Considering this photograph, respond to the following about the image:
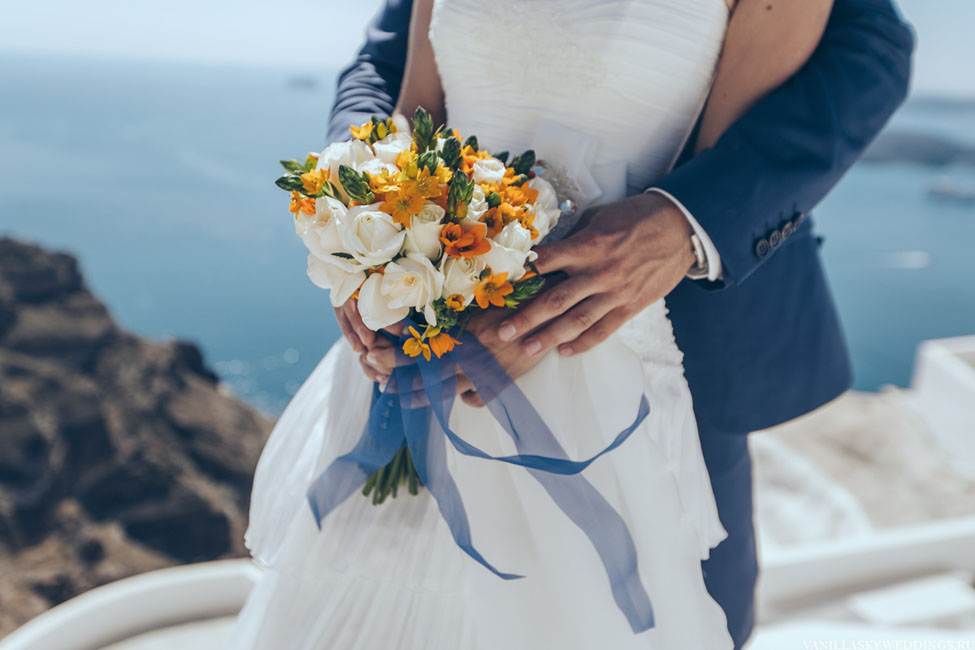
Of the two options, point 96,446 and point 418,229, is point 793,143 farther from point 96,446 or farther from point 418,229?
point 96,446

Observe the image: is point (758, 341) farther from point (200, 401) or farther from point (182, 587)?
point (200, 401)

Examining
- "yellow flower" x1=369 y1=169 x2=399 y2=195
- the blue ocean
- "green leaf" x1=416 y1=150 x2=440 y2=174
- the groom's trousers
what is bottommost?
the blue ocean

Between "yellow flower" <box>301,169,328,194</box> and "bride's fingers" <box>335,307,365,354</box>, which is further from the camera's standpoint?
"bride's fingers" <box>335,307,365,354</box>

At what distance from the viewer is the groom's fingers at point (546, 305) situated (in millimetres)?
722

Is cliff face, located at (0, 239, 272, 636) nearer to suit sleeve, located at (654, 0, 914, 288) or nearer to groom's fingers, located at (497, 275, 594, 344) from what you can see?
groom's fingers, located at (497, 275, 594, 344)

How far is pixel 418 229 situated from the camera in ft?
2.05

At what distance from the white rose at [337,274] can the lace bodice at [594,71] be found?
0.36 metres

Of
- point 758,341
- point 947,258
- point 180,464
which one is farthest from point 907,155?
point 758,341

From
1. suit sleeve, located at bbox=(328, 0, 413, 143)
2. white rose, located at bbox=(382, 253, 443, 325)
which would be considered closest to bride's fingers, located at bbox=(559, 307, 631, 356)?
white rose, located at bbox=(382, 253, 443, 325)

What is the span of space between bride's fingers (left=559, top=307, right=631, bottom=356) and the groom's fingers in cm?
6

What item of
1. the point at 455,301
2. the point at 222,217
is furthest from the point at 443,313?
the point at 222,217

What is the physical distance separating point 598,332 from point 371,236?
29cm

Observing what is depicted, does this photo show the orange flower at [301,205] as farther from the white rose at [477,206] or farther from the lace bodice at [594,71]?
the lace bodice at [594,71]

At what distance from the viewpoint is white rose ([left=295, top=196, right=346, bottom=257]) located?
639mm
